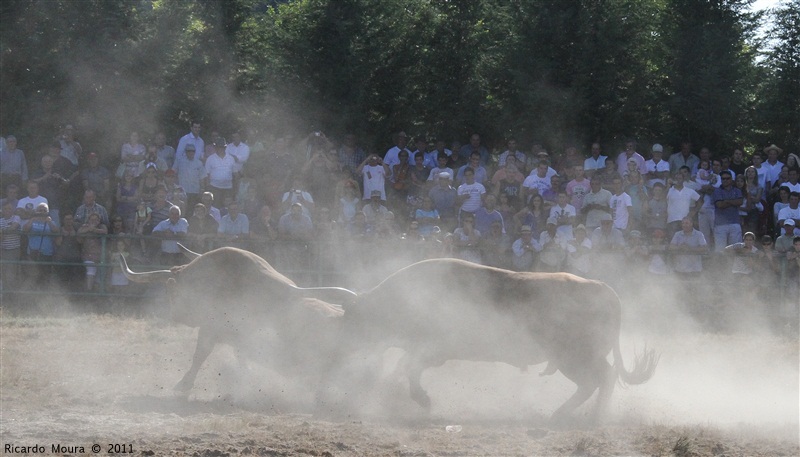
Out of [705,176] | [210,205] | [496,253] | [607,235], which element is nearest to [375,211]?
[496,253]

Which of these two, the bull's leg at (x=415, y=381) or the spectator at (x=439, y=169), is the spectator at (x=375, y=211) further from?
the bull's leg at (x=415, y=381)

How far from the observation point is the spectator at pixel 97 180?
1644 cm

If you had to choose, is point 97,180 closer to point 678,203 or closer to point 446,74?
point 446,74

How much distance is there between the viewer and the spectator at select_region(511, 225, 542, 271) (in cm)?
1466

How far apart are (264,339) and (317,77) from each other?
8542 mm

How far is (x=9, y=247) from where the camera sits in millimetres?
15078

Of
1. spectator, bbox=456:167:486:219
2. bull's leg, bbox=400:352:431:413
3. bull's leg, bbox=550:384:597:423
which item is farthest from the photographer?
spectator, bbox=456:167:486:219

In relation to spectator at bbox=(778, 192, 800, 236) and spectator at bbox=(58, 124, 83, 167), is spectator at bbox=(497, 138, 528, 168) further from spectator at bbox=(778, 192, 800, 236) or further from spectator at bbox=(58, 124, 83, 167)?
spectator at bbox=(58, 124, 83, 167)

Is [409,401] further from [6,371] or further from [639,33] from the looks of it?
[639,33]

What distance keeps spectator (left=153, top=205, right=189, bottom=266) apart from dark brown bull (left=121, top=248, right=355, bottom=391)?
4.26 m

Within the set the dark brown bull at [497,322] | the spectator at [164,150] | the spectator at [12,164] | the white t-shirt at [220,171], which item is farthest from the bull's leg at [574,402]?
the spectator at [12,164]

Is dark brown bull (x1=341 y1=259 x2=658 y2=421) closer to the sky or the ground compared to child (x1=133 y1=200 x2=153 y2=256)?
closer to the ground

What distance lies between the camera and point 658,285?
576 inches

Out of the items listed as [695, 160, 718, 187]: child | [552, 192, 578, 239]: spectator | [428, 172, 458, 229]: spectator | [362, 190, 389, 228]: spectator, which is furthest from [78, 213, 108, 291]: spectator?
[695, 160, 718, 187]: child
